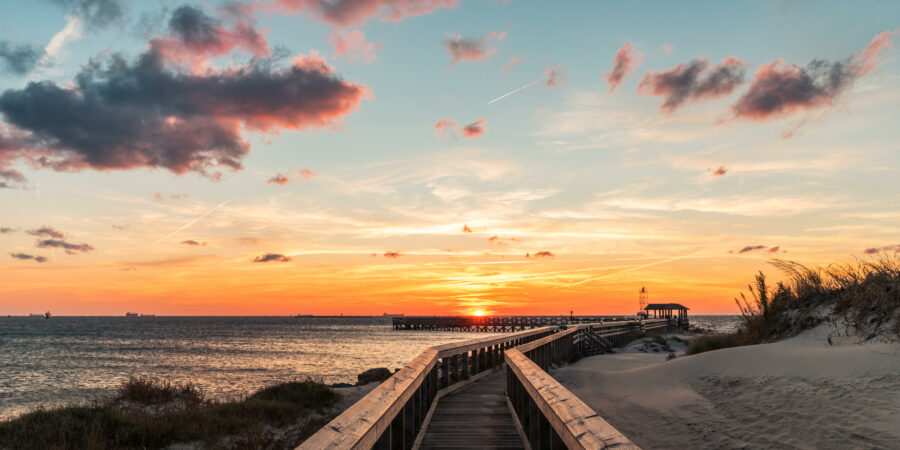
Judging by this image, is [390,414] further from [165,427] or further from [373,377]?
[373,377]

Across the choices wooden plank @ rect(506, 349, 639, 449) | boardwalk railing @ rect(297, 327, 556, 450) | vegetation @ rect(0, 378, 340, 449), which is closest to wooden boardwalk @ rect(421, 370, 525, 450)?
boardwalk railing @ rect(297, 327, 556, 450)

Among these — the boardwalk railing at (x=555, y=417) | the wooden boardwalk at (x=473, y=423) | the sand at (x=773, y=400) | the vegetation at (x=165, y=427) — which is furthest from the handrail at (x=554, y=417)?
the vegetation at (x=165, y=427)

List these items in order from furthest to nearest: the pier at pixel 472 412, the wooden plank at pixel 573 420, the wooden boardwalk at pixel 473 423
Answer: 1. the wooden boardwalk at pixel 473 423
2. the pier at pixel 472 412
3. the wooden plank at pixel 573 420

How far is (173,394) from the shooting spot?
635 inches

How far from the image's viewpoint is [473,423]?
875cm

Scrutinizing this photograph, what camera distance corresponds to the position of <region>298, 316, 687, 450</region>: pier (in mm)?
3312

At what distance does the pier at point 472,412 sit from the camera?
3.31 m

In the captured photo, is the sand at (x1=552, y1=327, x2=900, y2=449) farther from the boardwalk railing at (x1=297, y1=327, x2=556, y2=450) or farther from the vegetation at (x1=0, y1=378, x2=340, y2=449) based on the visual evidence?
the vegetation at (x1=0, y1=378, x2=340, y2=449)

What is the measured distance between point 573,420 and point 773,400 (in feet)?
24.6

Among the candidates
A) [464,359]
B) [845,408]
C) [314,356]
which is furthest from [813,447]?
[314,356]

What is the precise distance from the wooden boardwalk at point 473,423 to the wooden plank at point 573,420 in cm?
213

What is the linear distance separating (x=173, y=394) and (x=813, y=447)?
623 inches

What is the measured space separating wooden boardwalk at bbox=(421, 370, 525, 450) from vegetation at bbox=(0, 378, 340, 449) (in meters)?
3.58

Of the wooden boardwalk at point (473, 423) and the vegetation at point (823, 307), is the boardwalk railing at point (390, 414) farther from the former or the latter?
the vegetation at point (823, 307)
